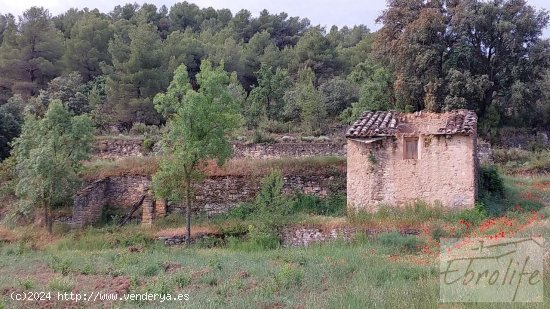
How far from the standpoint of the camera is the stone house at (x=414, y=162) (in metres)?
17.9

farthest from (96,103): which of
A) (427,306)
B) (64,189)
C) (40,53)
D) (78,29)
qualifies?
(427,306)

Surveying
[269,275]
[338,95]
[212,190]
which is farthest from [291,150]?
[269,275]

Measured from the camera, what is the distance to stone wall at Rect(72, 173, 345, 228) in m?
21.4

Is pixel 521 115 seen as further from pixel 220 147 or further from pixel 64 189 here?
pixel 64 189

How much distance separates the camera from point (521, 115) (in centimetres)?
3491

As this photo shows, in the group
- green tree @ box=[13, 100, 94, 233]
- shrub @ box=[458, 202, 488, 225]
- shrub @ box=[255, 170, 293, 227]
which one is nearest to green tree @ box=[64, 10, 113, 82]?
green tree @ box=[13, 100, 94, 233]

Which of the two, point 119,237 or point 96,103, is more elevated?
point 96,103

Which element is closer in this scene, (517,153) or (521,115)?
(517,153)

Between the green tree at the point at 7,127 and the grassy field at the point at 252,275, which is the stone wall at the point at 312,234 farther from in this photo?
the green tree at the point at 7,127

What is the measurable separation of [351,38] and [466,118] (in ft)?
133

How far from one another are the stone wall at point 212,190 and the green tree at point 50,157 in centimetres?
137

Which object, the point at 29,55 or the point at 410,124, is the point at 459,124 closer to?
the point at 410,124

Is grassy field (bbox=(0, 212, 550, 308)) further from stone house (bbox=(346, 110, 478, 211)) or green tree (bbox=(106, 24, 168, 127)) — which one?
green tree (bbox=(106, 24, 168, 127))

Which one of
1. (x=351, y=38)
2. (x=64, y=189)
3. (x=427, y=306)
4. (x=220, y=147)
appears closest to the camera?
(x=427, y=306)
